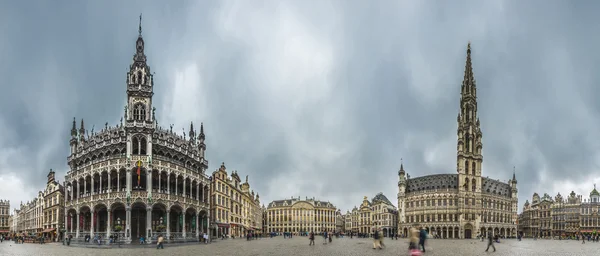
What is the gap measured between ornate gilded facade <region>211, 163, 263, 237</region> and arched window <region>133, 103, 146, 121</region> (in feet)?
79.9

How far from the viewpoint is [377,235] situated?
138 ft

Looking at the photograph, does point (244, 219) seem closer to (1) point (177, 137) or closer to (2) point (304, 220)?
(1) point (177, 137)

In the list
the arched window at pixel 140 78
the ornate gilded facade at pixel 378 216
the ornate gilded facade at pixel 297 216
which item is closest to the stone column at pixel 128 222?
the arched window at pixel 140 78

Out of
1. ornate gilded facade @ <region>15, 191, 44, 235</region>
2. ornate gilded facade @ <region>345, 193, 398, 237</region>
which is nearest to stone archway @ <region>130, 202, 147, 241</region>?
ornate gilded facade @ <region>15, 191, 44, 235</region>

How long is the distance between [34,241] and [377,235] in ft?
184

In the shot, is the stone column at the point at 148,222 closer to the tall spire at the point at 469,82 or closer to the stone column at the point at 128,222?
the stone column at the point at 128,222

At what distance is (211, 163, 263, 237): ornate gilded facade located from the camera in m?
84.3

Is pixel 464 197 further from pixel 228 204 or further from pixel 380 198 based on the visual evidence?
pixel 228 204

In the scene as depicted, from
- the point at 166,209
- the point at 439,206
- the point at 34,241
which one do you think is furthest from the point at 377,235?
the point at 439,206

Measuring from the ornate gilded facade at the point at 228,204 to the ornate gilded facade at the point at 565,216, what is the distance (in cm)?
10607

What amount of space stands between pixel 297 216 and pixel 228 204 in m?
102

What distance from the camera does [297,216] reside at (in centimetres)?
19100

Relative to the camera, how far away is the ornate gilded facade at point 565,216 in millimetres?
160500

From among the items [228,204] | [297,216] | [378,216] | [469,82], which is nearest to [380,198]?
[378,216]
